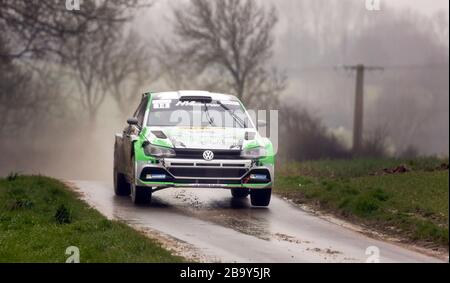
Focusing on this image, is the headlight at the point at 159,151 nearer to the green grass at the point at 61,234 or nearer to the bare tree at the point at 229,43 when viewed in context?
the green grass at the point at 61,234

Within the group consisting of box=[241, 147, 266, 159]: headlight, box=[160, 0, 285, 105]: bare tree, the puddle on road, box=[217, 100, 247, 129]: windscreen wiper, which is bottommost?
the puddle on road

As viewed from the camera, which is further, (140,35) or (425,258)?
(140,35)

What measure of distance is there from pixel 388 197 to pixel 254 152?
7.91ft

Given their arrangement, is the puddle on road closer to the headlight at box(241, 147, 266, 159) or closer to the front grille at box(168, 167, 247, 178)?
the front grille at box(168, 167, 247, 178)

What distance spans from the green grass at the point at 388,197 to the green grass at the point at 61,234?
13.1 feet

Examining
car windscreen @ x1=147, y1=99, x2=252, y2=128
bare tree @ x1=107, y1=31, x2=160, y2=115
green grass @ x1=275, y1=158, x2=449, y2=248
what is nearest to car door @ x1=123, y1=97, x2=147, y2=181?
car windscreen @ x1=147, y1=99, x2=252, y2=128

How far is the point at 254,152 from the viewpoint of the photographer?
15.6m

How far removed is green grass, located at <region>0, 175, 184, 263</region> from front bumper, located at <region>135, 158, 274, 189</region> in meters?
1.12

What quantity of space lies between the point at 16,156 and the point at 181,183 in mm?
57970

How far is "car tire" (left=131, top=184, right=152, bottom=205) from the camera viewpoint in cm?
1605

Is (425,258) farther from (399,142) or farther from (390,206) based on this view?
(399,142)

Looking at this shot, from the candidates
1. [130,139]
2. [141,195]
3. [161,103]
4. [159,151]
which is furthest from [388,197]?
[130,139]

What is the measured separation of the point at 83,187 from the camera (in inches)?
787
